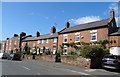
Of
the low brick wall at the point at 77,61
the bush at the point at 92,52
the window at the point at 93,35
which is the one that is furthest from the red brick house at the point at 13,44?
the bush at the point at 92,52

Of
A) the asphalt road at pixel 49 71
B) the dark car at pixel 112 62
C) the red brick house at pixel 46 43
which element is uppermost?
the red brick house at pixel 46 43

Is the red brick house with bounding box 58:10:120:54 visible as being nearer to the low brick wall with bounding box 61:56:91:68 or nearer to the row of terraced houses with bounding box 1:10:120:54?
the row of terraced houses with bounding box 1:10:120:54

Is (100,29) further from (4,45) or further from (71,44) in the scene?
(4,45)

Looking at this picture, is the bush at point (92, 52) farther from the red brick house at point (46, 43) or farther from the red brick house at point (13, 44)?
the red brick house at point (13, 44)

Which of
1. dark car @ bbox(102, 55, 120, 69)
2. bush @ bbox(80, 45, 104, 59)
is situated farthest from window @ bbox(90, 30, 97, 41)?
dark car @ bbox(102, 55, 120, 69)

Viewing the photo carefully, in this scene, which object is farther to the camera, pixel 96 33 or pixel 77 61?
pixel 96 33

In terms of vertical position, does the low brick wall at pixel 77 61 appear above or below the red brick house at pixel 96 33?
below

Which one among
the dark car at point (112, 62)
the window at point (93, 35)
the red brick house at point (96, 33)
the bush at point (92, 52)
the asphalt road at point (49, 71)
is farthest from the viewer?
the window at point (93, 35)

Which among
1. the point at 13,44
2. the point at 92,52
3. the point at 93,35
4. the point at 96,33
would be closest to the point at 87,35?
the point at 93,35

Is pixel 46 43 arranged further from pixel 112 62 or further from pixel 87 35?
pixel 112 62

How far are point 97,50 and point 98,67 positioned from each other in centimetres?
204

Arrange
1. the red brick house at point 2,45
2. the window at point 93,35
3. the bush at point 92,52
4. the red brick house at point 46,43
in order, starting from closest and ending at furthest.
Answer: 1. the bush at point 92,52
2. the window at point 93,35
3. the red brick house at point 46,43
4. the red brick house at point 2,45

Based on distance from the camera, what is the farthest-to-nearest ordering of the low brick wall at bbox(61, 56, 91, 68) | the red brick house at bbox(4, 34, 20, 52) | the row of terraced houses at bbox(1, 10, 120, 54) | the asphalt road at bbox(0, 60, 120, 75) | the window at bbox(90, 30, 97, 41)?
the red brick house at bbox(4, 34, 20, 52), the window at bbox(90, 30, 97, 41), the row of terraced houses at bbox(1, 10, 120, 54), the low brick wall at bbox(61, 56, 91, 68), the asphalt road at bbox(0, 60, 120, 75)

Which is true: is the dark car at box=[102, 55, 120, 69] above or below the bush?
below
